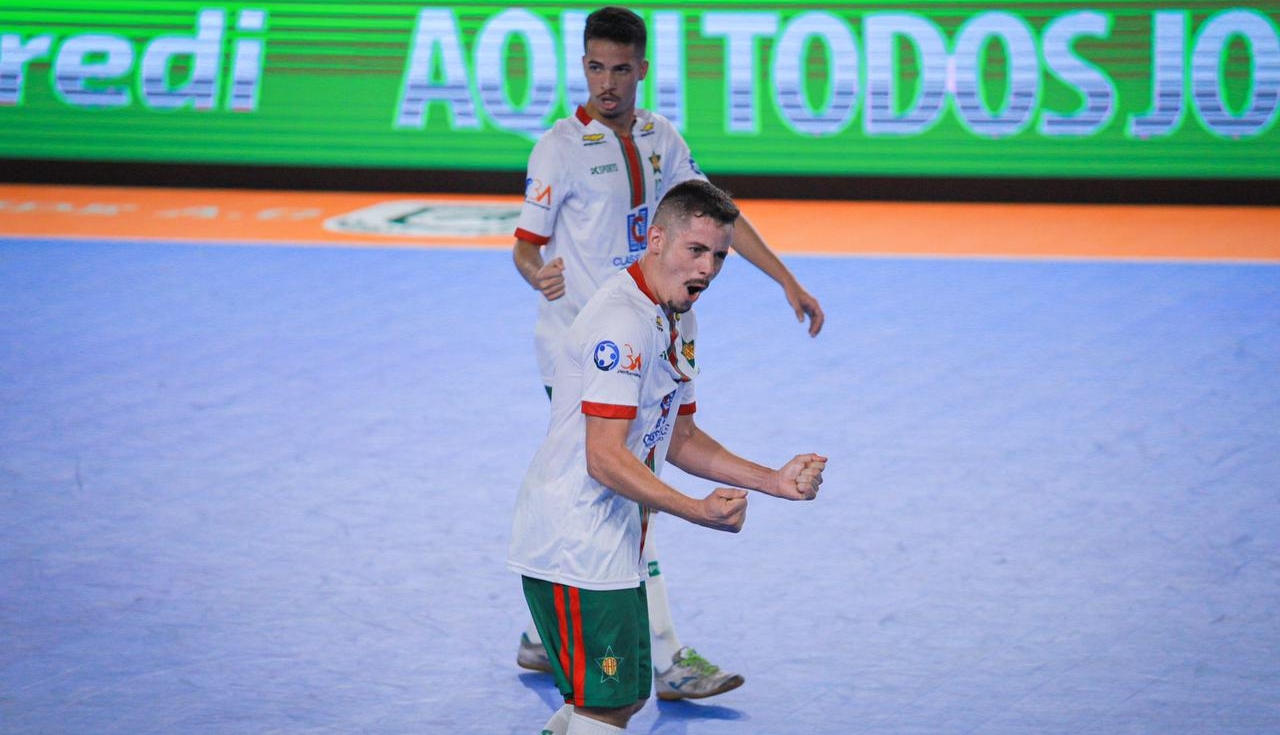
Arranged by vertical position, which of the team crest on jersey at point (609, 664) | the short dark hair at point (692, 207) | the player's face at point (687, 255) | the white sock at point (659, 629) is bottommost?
the white sock at point (659, 629)

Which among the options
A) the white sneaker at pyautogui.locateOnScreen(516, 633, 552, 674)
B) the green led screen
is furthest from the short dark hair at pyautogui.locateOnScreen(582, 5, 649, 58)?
the green led screen

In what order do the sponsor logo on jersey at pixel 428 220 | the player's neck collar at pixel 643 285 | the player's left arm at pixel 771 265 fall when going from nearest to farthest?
the player's neck collar at pixel 643 285, the player's left arm at pixel 771 265, the sponsor logo on jersey at pixel 428 220

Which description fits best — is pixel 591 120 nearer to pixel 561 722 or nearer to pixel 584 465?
pixel 584 465

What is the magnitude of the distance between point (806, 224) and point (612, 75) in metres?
10.2

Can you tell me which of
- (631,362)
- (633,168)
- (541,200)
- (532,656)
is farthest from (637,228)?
(631,362)

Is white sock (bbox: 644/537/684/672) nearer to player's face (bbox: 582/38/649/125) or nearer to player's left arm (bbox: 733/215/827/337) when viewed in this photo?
player's left arm (bbox: 733/215/827/337)

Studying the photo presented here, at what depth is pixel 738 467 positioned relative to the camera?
4570mm

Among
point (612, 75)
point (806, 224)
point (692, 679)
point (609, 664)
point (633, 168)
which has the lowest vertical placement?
point (806, 224)

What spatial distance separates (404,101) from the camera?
17.7 m

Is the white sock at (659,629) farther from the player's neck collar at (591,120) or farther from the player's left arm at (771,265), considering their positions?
the player's neck collar at (591,120)

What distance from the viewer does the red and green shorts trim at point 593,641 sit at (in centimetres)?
438

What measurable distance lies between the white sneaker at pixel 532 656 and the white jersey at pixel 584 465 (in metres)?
1.41

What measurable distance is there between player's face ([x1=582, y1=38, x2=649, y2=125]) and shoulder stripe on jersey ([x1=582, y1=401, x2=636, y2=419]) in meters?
2.00

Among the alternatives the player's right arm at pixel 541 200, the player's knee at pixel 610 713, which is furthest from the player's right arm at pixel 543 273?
the player's knee at pixel 610 713
